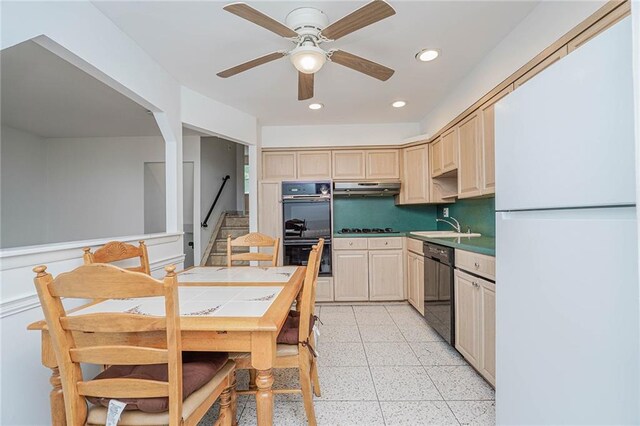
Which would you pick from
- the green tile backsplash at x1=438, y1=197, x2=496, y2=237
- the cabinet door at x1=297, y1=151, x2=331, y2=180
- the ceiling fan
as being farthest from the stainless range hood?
the ceiling fan

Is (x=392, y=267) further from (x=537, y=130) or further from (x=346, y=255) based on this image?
(x=537, y=130)

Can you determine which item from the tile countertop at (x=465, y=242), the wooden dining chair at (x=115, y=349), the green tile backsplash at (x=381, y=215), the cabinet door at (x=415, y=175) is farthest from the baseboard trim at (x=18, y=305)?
the cabinet door at (x=415, y=175)

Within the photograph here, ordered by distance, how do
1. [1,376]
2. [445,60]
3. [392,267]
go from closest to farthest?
[1,376] < [445,60] < [392,267]

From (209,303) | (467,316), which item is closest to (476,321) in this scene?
(467,316)

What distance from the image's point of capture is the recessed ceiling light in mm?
2299

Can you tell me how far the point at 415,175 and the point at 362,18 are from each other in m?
2.53

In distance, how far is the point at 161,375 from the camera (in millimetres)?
1118

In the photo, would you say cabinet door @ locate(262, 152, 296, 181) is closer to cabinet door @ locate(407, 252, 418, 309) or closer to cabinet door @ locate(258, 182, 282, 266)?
cabinet door @ locate(258, 182, 282, 266)

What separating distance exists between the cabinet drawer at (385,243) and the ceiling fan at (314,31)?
7.16 feet

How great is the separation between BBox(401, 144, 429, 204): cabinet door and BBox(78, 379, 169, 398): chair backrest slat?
341 centimetres

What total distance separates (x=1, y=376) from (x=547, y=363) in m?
2.20

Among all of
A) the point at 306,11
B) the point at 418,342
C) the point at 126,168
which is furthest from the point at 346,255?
the point at 126,168

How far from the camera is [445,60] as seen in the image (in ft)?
8.08

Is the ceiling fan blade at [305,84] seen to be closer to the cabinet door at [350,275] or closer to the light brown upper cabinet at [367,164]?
the light brown upper cabinet at [367,164]
